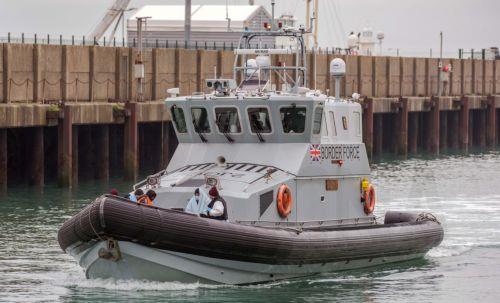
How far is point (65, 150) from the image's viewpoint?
155ft

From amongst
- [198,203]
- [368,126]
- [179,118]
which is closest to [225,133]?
[179,118]

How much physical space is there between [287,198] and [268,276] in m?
1.57

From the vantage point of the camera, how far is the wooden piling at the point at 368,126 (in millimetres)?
65312

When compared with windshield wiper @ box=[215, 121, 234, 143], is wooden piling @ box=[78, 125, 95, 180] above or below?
below

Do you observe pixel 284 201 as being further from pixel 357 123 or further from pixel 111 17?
pixel 111 17

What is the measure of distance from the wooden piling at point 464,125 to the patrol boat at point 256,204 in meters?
46.7

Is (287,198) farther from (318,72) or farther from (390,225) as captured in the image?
(318,72)

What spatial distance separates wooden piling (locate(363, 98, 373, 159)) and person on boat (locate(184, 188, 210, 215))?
3786 centimetres

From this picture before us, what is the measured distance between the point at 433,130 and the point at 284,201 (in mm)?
48482

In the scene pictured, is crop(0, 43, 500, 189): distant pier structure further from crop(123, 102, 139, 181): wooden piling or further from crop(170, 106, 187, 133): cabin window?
crop(170, 106, 187, 133): cabin window

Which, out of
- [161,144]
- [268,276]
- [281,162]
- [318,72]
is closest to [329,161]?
[281,162]

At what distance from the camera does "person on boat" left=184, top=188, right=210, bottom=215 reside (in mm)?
27297

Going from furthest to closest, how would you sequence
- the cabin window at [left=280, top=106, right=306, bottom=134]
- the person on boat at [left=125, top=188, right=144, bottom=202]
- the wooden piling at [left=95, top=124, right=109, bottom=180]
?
the wooden piling at [left=95, top=124, right=109, bottom=180] < the cabin window at [left=280, top=106, right=306, bottom=134] < the person on boat at [left=125, top=188, right=144, bottom=202]

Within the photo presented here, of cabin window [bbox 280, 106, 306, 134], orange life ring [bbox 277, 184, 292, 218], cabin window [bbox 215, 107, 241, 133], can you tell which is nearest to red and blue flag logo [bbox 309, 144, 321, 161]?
cabin window [bbox 280, 106, 306, 134]
